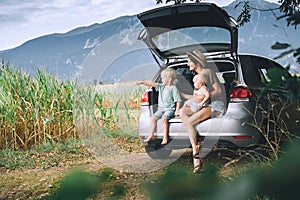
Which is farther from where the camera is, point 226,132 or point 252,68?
point 252,68

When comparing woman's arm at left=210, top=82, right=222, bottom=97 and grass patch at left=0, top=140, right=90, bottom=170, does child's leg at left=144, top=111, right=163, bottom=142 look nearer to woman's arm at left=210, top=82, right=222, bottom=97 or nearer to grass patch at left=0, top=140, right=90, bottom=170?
woman's arm at left=210, top=82, right=222, bottom=97

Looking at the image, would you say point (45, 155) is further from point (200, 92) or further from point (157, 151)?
point (200, 92)

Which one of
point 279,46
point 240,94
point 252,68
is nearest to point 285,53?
point 279,46

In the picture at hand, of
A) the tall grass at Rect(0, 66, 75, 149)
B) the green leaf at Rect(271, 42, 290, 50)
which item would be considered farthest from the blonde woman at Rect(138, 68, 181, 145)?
the green leaf at Rect(271, 42, 290, 50)

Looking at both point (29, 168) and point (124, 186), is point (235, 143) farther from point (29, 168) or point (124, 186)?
point (124, 186)

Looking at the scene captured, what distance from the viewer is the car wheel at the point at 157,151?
17.5 feet

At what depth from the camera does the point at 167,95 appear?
5215 millimetres

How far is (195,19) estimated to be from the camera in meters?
5.14

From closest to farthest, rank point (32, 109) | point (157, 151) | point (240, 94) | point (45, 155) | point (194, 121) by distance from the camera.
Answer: point (240, 94)
point (194, 121)
point (157, 151)
point (45, 155)
point (32, 109)

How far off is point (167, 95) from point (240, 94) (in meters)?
0.91

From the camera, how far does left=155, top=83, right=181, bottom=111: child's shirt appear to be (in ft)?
16.9

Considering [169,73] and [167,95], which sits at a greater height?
[169,73]

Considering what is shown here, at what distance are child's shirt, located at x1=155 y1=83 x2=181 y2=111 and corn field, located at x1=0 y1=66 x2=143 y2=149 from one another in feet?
6.87

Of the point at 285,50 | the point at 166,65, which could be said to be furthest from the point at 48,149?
the point at 285,50
